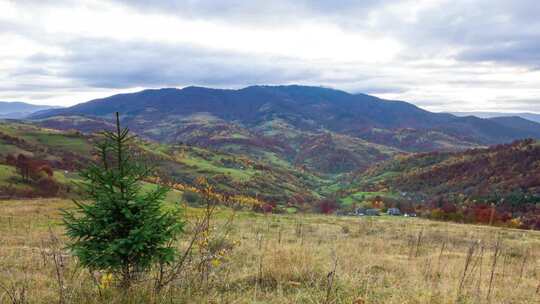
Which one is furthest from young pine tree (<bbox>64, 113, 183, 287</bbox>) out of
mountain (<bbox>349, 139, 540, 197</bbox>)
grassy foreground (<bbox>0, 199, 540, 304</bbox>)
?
mountain (<bbox>349, 139, 540, 197</bbox>)

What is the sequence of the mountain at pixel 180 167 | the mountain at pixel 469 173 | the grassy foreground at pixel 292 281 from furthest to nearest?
1. the mountain at pixel 469 173
2. the mountain at pixel 180 167
3. the grassy foreground at pixel 292 281

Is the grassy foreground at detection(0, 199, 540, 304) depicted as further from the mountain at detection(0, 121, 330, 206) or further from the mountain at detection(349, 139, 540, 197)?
the mountain at detection(349, 139, 540, 197)

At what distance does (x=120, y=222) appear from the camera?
18.4 ft

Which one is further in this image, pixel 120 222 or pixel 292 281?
pixel 292 281

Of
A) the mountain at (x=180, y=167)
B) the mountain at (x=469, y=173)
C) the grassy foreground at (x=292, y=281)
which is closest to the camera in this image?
the grassy foreground at (x=292, y=281)

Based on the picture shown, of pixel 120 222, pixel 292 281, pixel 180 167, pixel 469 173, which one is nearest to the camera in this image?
pixel 120 222

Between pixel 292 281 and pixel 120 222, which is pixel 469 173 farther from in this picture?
pixel 120 222

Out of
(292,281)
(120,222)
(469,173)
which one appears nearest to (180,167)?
Answer: (469,173)

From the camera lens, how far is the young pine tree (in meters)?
5.50

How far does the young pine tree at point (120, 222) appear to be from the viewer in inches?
Answer: 216

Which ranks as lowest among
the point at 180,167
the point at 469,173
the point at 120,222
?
the point at 180,167

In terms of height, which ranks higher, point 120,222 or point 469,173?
point 120,222

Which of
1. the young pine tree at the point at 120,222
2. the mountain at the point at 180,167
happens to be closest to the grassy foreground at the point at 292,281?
the young pine tree at the point at 120,222

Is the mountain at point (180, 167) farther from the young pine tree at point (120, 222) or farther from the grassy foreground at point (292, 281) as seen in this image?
the young pine tree at point (120, 222)
